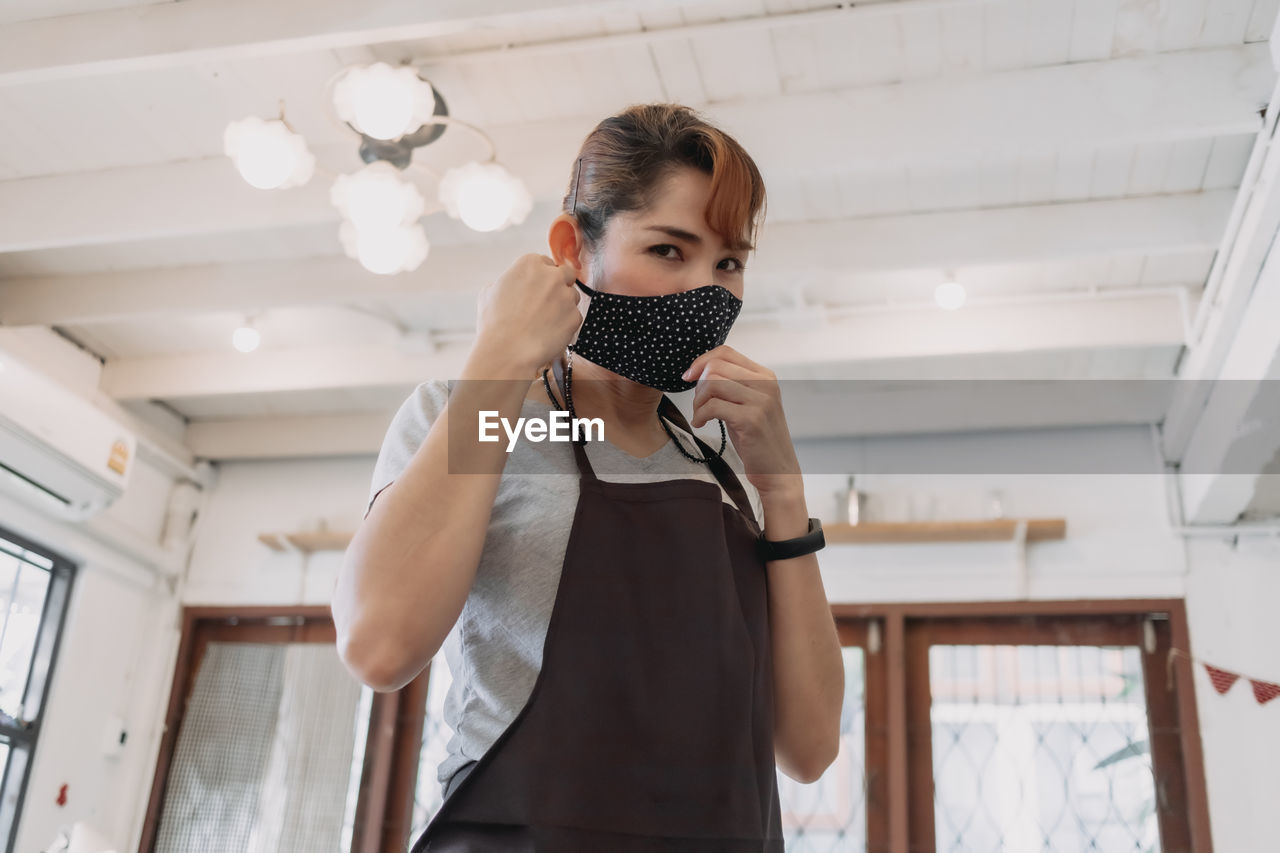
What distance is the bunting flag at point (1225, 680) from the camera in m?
4.21

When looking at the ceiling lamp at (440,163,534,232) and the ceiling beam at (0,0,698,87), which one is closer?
the ceiling beam at (0,0,698,87)

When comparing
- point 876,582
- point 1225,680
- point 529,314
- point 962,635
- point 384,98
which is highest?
point 384,98

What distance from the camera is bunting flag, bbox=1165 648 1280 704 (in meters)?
4.21

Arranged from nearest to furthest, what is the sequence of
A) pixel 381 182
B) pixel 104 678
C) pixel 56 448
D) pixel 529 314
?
pixel 529 314 → pixel 381 182 → pixel 56 448 → pixel 104 678

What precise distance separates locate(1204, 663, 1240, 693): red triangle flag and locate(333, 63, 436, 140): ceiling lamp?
141 inches

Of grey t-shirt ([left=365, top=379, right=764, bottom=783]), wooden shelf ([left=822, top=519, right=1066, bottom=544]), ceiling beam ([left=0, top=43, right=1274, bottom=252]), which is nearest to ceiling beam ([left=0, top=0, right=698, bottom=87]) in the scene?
ceiling beam ([left=0, top=43, right=1274, bottom=252])

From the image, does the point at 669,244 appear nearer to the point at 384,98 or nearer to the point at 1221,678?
the point at 384,98

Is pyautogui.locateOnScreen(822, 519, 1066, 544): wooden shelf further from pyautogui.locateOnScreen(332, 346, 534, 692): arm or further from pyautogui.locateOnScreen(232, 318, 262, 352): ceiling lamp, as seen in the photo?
pyautogui.locateOnScreen(332, 346, 534, 692): arm

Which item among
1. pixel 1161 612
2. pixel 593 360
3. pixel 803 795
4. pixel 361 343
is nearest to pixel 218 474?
pixel 361 343

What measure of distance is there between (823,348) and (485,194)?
6.61 ft

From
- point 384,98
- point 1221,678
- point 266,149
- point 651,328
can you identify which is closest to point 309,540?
point 266,149

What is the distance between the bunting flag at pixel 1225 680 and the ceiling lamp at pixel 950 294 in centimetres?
165

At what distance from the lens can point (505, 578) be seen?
0.96 meters

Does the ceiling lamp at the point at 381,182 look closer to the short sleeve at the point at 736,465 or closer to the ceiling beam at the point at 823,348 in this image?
the short sleeve at the point at 736,465
